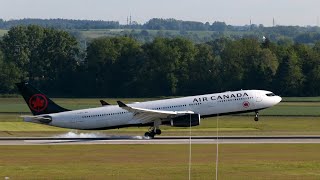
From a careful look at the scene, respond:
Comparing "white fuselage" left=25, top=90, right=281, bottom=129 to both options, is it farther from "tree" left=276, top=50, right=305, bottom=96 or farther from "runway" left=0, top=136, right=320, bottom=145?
"tree" left=276, top=50, right=305, bottom=96

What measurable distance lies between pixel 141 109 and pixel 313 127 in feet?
81.5

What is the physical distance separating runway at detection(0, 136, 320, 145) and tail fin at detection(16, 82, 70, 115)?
3.65m

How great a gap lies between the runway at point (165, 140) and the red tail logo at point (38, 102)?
3.70 metres

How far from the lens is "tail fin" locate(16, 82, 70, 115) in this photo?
8856 centimetres

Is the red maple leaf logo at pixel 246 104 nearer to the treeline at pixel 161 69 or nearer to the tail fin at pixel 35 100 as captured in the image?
the tail fin at pixel 35 100

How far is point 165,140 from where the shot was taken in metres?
83.1

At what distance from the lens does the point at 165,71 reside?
17675cm

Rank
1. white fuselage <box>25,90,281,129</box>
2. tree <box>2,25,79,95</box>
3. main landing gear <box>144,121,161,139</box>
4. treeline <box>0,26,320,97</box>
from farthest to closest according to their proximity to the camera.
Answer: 1. tree <box>2,25,79,95</box>
2. treeline <box>0,26,320,97</box>
3. white fuselage <box>25,90,281,129</box>
4. main landing gear <box>144,121,161,139</box>

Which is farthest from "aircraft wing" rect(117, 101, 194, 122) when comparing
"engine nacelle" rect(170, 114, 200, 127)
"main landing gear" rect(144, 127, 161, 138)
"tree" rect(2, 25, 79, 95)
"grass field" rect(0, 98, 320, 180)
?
"tree" rect(2, 25, 79, 95)
